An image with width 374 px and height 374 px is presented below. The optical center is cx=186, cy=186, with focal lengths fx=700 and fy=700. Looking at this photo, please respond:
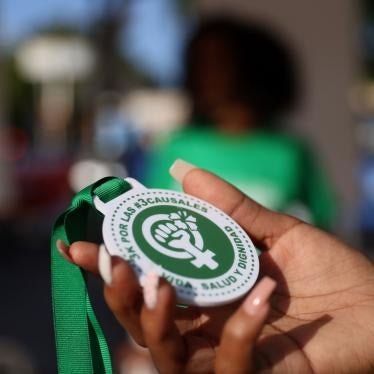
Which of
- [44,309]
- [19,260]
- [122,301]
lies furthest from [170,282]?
[19,260]

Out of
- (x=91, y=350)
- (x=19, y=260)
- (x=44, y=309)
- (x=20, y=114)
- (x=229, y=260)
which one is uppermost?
(x=229, y=260)

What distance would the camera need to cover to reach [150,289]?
93 cm

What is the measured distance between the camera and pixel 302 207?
95.0 inches

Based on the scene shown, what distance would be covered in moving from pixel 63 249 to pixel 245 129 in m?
1.50

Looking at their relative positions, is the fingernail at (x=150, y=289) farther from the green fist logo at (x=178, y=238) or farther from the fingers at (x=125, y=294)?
the green fist logo at (x=178, y=238)

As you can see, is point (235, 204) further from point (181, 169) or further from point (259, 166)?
point (259, 166)

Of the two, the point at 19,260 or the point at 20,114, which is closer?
the point at 19,260

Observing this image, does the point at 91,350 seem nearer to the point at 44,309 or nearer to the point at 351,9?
the point at 44,309

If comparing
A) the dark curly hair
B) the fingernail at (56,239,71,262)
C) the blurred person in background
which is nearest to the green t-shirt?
the blurred person in background

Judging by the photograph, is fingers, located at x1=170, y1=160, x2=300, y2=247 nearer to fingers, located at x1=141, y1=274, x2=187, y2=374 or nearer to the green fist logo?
the green fist logo

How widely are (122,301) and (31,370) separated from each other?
3202 mm

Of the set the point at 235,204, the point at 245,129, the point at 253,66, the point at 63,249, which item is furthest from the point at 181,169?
the point at 253,66

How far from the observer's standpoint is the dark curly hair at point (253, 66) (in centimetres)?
255

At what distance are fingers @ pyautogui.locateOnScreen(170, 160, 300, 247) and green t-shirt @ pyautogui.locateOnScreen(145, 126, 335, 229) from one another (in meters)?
0.93
